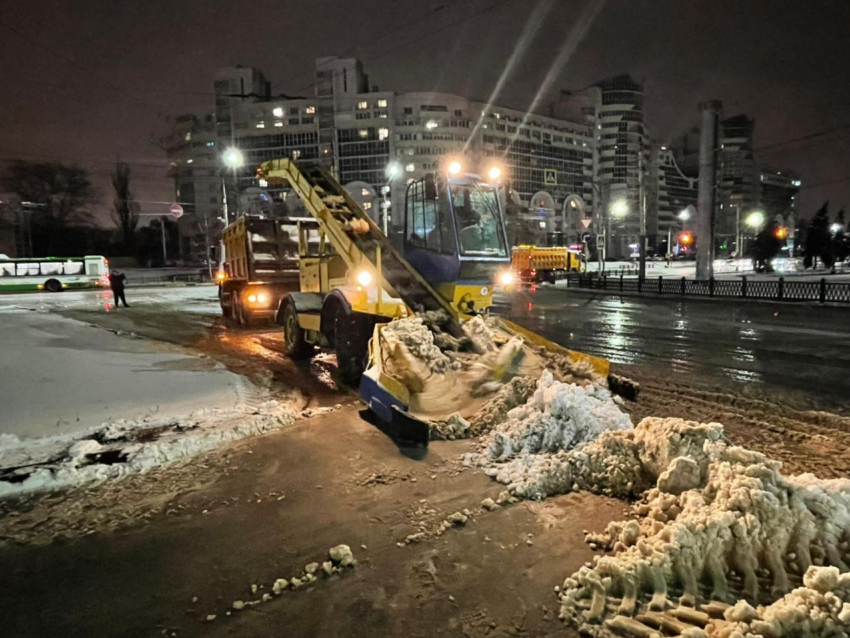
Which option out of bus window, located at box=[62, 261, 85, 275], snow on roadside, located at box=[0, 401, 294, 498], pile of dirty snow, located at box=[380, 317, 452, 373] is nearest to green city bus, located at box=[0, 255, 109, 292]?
bus window, located at box=[62, 261, 85, 275]

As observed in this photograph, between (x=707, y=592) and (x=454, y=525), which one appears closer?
(x=707, y=592)

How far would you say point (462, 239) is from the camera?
1000 centimetres

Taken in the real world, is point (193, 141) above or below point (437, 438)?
above

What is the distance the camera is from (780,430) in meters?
6.68

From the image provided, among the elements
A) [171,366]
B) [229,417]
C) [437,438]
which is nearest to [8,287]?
[171,366]

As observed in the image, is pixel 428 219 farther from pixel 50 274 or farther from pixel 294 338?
pixel 50 274

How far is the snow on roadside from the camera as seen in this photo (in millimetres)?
5598

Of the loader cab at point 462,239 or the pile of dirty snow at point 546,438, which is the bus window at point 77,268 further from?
the pile of dirty snow at point 546,438

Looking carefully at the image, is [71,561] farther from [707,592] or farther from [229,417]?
[707,592]

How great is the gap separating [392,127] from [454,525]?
329 feet

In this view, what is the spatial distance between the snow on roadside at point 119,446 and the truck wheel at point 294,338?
428 centimetres

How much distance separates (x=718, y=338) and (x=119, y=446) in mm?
14096

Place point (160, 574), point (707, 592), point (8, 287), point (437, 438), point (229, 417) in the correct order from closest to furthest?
point (707, 592), point (160, 574), point (437, 438), point (229, 417), point (8, 287)

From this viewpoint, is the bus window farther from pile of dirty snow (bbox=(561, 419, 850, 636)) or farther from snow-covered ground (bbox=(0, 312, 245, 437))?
pile of dirty snow (bbox=(561, 419, 850, 636))
